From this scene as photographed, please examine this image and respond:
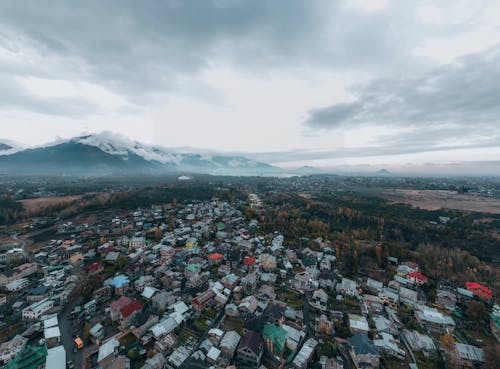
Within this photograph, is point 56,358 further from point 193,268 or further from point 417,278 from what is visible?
point 417,278

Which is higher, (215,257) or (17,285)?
(215,257)


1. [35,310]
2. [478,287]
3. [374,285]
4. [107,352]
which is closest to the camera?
[107,352]

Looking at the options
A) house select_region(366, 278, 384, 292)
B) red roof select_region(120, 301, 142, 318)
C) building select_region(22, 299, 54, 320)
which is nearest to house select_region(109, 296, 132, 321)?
red roof select_region(120, 301, 142, 318)

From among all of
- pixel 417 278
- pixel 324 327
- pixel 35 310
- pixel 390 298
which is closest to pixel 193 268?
pixel 35 310

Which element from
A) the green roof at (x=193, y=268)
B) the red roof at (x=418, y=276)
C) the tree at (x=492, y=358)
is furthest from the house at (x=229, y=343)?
the red roof at (x=418, y=276)

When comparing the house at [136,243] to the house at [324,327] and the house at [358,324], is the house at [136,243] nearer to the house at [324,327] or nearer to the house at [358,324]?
the house at [324,327]

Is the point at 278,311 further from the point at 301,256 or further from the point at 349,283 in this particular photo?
the point at 301,256
